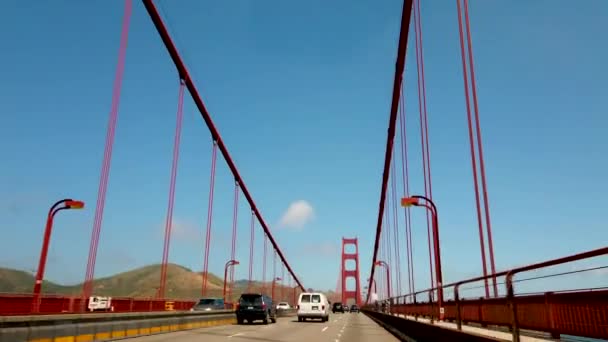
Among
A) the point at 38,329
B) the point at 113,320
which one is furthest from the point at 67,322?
the point at 113,320

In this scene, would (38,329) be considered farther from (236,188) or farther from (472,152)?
(236,188)

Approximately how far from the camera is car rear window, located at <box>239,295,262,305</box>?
29.7 m

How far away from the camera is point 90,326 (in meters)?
13.9

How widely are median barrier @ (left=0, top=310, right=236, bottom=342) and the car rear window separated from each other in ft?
20.2

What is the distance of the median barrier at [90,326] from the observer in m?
10.5

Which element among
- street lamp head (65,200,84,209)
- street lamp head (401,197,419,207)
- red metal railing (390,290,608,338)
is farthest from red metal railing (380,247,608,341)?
street lamp head (65,200,84,209)

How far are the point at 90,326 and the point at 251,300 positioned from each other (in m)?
16.7

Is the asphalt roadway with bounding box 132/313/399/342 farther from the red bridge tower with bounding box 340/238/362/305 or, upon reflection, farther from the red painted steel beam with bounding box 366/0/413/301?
the red bridge tower with bounding box 340/238/362/305

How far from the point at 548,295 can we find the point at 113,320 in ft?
44.9

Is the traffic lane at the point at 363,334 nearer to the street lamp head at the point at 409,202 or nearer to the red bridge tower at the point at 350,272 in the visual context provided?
the street lamp head at the point at 409,202

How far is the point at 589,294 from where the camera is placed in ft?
17.3

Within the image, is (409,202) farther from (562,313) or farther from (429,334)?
(562,313)

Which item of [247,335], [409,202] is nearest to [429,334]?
[247,335]

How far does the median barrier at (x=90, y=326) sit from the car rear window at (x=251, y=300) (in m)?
6.16
